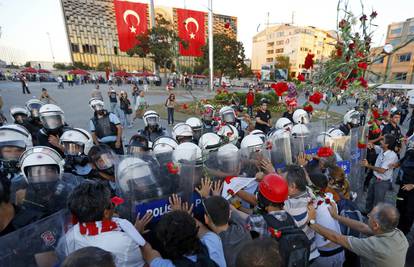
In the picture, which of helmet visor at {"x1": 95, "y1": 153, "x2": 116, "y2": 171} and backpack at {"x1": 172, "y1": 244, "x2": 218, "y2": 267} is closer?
backpack at {"x1": 172, "y1": 244, "x2": 218, "y2": 267}

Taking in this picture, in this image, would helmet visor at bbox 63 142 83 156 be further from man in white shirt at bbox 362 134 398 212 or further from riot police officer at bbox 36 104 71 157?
man in white shirt at bbox 362 134 398 212

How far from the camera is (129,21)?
24391 mm

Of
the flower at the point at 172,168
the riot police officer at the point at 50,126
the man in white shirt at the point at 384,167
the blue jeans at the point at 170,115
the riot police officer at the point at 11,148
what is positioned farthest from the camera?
the blue jeans at the point at 170,115

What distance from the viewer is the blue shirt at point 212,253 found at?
4.77 ft

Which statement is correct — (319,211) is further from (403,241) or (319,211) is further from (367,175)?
(367,175)

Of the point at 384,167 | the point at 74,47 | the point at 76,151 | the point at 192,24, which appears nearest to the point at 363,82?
the point at 384,167

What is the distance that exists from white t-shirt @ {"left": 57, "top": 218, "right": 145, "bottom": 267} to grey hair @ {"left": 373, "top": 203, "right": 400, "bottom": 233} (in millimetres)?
1892

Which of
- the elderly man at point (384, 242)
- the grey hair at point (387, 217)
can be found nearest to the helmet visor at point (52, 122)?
the elderly man at point (384, 242)

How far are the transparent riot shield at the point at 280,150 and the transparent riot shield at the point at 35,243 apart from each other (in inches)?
104

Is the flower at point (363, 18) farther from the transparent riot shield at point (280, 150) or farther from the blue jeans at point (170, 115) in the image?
the blue jeans at point (170, 115)

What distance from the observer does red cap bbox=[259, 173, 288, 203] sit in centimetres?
182

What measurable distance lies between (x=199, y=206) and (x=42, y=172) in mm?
1765

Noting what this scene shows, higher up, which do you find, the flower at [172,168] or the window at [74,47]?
the window at [74,47]

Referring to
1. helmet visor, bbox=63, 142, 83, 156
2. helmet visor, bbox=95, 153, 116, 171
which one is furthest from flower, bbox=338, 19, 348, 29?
helmet visor, bbox=63, 142, 83, 156
